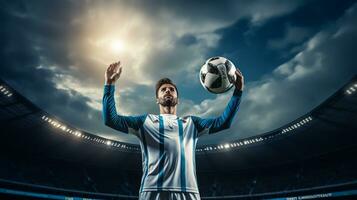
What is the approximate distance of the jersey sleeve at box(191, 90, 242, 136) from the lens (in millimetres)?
2799

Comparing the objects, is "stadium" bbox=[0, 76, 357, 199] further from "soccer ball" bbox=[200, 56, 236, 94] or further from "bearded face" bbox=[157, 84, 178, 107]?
"bearded face" bbox=[157, 84, 178, 107]

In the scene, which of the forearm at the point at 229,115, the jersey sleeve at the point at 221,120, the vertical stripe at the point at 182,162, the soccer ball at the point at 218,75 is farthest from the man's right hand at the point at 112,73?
the soccer ball at the point at 218,75

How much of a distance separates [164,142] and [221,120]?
68cm

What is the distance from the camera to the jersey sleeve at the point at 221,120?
9.18 feet

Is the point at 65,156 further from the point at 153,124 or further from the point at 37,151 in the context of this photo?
the point at 153,124

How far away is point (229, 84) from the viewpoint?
3613 mm

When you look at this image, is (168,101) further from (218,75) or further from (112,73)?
(218,75)

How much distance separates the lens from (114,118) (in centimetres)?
251

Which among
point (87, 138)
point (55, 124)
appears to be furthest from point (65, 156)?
point (55, 124)

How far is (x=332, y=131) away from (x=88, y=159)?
68.7 feet

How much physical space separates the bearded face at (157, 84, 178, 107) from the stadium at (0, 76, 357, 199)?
1528 centimetres

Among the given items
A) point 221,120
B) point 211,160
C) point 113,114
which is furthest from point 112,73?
point 211,160

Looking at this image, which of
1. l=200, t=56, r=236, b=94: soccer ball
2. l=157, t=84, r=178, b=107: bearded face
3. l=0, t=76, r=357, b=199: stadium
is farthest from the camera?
l=0, t=76, r=357, b=199: stadium

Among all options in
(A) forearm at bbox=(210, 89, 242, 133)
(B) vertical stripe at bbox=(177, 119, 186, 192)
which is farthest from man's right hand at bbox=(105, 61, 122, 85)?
(A) forearm at bbox=(210, 89, 242, 133)
